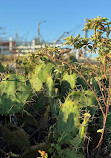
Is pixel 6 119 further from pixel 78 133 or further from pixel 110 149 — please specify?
pixel 110 149

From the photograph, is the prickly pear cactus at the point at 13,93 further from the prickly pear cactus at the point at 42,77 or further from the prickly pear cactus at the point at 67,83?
the prickly pear cactus at the point at 67,83

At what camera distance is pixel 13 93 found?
5.76 feet

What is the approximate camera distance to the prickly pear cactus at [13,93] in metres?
1.75

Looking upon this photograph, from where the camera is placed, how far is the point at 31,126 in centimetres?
200

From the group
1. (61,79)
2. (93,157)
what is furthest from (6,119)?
(93,157)

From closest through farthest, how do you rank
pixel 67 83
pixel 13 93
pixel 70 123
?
pixel 70 123, pixel 13 93, pixel 67 83

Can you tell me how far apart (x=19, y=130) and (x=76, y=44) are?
0.80 meters

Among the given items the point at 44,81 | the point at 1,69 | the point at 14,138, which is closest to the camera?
the point at 14,138

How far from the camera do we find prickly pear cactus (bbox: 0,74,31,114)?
5.73 feet

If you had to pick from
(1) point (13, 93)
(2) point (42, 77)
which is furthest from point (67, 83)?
(1) point (13, 93)

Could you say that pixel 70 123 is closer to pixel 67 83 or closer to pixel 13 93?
pixel 13 93

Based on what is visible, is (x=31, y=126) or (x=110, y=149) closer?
(x=110, y=149)

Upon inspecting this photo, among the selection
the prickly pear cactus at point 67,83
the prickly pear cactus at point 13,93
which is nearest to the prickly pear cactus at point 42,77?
the prickly pear cactus at point 67,83

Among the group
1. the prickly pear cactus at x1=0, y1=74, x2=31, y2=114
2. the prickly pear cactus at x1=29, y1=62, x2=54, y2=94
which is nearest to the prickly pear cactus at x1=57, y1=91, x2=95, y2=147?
the prickly pear cactus at x1=0, y1=74, x2=31, y2=114
